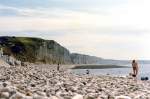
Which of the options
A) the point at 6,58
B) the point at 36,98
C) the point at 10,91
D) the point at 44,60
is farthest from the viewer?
the point at 44,60

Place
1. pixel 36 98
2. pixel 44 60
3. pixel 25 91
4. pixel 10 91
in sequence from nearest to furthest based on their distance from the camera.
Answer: pixel 36 98 → pixel 10 91 → pixel 25 91 → pixel 44 60

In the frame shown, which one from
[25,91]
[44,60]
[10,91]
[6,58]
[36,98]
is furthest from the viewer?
[44,60]

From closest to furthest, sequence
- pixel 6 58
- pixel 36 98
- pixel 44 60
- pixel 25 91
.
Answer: pixel 36 98
pixel 25 91
pixel 6 58
pixel 44 60

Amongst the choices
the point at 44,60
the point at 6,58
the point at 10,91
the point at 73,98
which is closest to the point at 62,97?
the point at 73,98

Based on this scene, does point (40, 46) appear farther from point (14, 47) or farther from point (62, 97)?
point (62, 97)

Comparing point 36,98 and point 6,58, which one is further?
point 6,58

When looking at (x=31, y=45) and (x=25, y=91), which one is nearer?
(x=25, y=91)

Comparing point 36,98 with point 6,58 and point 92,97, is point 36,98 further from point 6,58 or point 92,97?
point 6,58

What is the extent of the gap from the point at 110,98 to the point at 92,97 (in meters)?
0.72

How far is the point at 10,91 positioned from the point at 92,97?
3.04 meters

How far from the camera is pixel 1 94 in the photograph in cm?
1535

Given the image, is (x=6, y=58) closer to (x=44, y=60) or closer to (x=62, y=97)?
(x=62, y=97)

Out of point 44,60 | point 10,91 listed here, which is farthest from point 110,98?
point 44,60

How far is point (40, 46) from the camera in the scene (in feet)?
655
